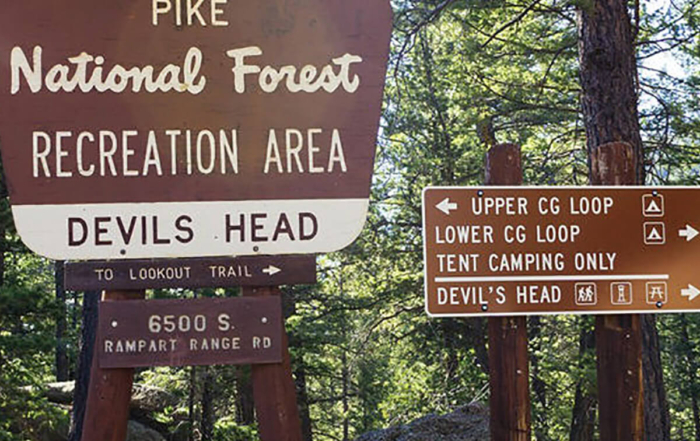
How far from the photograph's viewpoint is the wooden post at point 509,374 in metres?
4.22

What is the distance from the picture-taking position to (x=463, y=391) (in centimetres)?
1606

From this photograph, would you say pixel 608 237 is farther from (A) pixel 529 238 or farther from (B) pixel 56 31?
(B) pixel 56 31

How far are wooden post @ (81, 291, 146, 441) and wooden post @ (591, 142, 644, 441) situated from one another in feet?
8.61

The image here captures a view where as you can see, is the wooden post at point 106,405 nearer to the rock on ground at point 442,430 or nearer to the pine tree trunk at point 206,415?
the rock on ground at point 442,430

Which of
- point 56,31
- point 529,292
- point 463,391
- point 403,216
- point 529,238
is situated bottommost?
point 463,391

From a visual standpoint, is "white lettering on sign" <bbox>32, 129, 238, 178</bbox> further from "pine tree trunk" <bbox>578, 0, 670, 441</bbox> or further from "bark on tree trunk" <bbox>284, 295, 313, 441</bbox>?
"bark on tree trunk" <bbox>284, 295, 313, 441</bbox>

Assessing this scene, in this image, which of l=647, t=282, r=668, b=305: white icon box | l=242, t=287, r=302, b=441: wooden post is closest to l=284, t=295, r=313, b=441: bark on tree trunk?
l=242, t=287, r=302, b=441: wooden post

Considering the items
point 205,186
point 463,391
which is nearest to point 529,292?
point 205,186

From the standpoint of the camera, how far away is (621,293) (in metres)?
4.24

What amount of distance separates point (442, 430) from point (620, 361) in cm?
480

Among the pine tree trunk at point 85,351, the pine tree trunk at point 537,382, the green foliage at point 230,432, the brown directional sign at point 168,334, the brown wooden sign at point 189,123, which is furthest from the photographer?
the pine tree trunk at point 537,382

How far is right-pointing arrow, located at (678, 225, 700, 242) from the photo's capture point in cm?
432

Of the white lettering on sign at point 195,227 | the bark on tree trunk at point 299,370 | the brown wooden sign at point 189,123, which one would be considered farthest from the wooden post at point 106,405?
the bark on tree trunk at point 299,370

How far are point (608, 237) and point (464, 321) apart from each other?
13.9 metres
